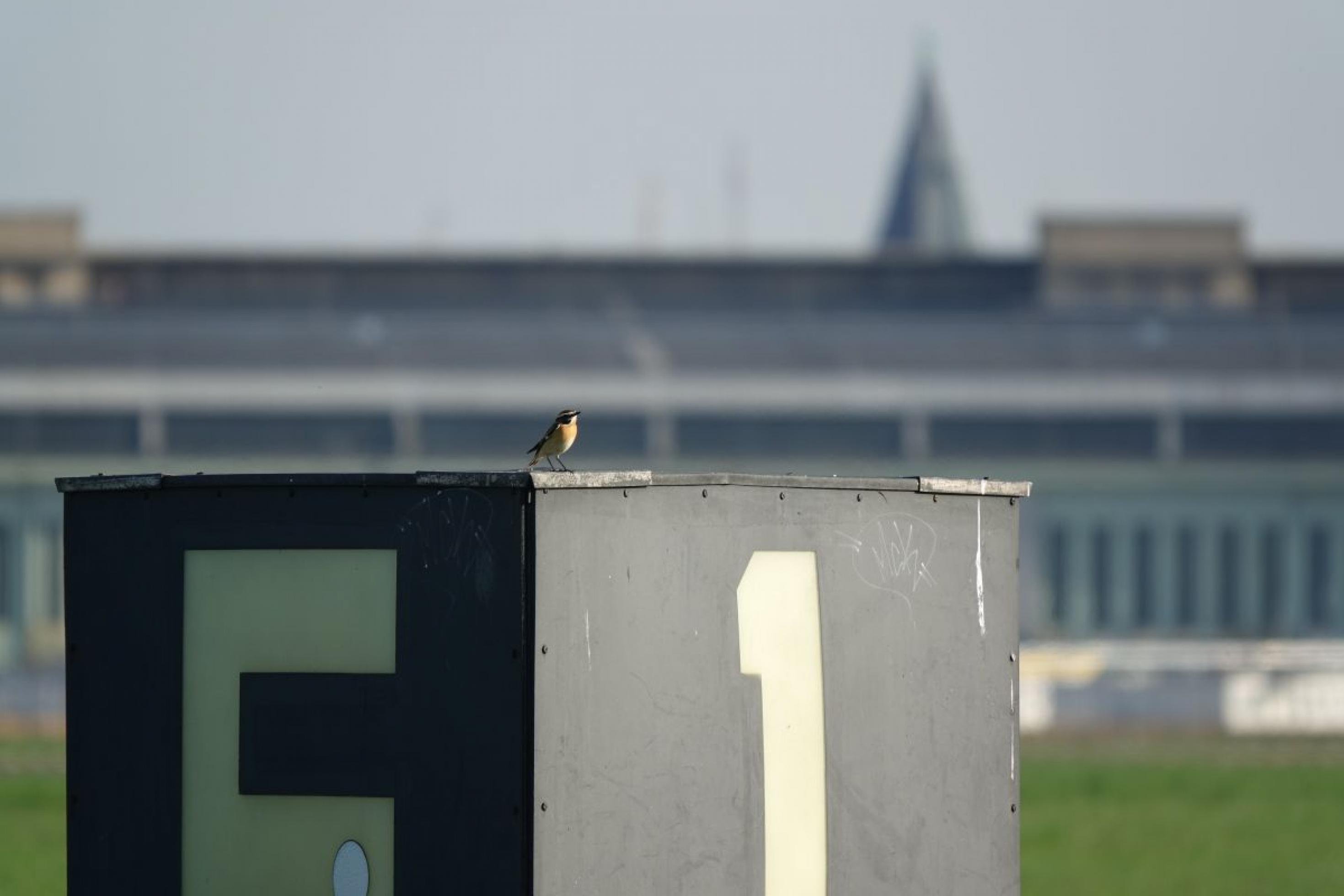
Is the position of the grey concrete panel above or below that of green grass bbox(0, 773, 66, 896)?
above

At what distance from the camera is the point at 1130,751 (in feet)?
126

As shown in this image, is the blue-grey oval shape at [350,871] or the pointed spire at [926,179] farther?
the pointed spire at [926,179]

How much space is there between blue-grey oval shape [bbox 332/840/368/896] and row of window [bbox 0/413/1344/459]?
6315 cm

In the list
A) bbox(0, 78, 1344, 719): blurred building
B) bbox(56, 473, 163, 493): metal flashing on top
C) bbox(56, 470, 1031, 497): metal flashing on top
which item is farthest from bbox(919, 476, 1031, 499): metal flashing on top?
bbox(0, 78, 1344, 719): blurred building

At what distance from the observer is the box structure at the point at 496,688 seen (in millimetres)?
5793

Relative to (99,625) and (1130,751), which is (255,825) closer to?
(99,625)

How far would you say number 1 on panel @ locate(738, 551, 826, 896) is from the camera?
6.10m

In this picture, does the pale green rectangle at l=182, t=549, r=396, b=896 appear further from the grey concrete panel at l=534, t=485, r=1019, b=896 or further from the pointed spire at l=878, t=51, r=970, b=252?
the pointed spire at l=878, t=51, r=970, b=252

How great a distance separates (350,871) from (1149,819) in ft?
74.8

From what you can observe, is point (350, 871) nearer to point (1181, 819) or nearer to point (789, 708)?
point (789, 708)

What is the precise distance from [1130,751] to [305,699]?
3376 centimetres

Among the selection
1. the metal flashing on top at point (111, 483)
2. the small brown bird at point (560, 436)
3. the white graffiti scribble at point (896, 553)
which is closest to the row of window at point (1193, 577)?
the small brown bird at point (560, 436)

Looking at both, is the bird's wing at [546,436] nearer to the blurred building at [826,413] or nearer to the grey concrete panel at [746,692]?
the grey concrete panel at [746,692]

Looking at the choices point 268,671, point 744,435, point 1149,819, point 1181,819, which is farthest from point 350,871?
point 744,435
